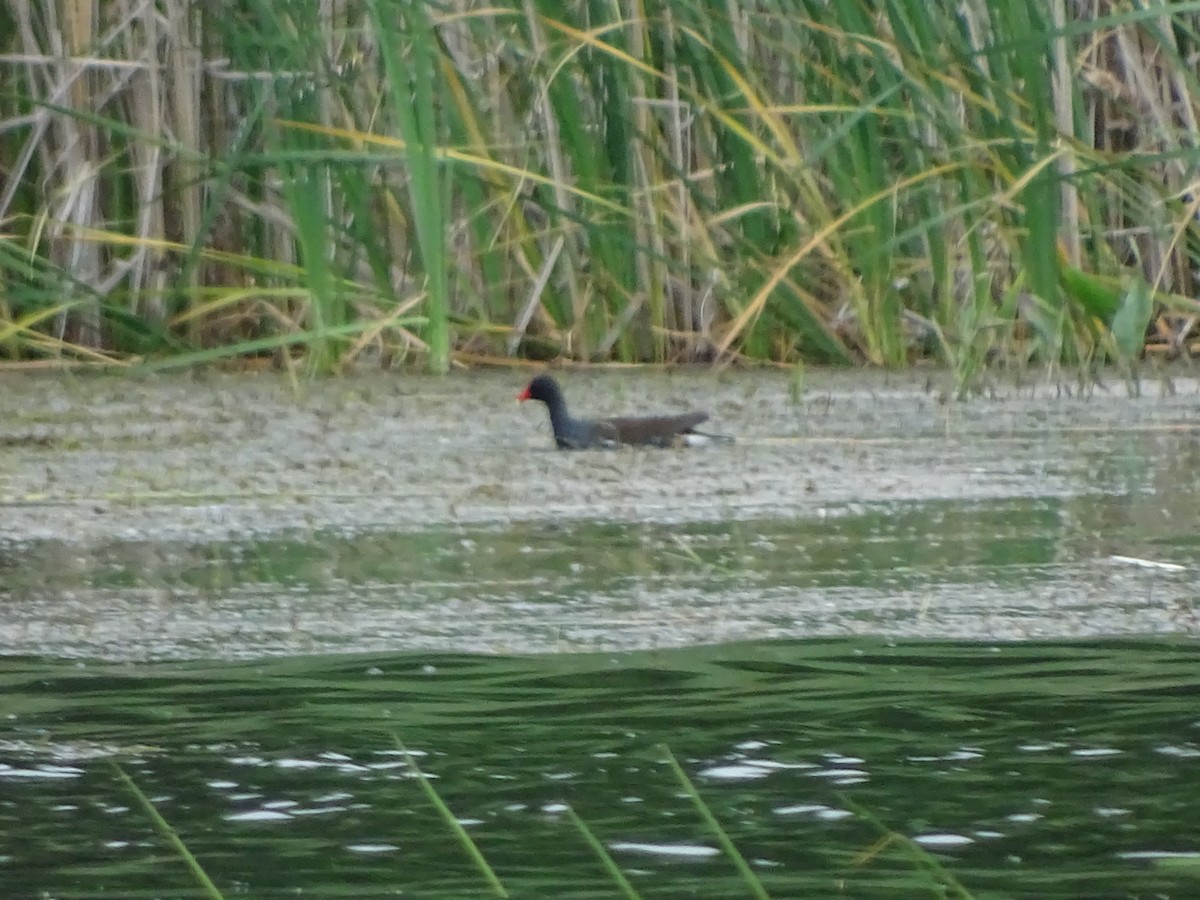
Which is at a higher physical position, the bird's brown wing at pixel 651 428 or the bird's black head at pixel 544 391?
the bird's black head at pixel 544 391

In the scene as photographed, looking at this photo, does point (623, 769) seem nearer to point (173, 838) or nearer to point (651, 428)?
point (173, 838)

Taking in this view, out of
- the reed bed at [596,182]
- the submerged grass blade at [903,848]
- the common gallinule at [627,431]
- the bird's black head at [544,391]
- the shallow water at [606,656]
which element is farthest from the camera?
the reed bed at [596,182]

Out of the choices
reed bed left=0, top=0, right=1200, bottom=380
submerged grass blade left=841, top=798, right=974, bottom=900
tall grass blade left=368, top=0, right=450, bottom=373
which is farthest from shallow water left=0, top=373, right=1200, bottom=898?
reed bed left=0, top=0, right=1200, bottom=380

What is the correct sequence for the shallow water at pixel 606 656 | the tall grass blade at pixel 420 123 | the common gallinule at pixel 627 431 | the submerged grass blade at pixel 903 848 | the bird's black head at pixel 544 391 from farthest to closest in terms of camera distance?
the tall grass blade at pixel 420 123 → the bird's black head at pixel 544 391 → the common gallinule at pixel 627 431 → the shallow water at pixel 606 656 → the submerged grass blade at pixel 903 848

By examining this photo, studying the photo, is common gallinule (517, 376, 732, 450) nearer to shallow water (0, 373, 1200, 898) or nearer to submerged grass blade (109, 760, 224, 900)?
shallow water (0, 373, 1200, 898)

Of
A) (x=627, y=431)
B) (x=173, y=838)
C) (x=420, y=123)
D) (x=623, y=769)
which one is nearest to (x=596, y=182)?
(x=420, y=123)

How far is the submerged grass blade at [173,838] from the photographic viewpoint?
60.4 inches

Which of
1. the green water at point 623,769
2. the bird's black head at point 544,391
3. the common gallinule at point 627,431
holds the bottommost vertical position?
the green water at point 623,769

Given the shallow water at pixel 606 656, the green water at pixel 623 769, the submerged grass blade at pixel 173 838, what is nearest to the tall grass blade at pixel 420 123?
the shallow water at pixel 606 656

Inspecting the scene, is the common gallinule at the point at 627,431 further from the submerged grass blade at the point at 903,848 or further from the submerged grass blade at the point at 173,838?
the submerged grass blade at the point at 903,848

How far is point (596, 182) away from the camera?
18.0 ft

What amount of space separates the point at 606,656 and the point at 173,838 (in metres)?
1.04

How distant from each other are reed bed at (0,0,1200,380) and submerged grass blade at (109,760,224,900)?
2.96 metres

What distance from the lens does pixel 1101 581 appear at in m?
3.03
